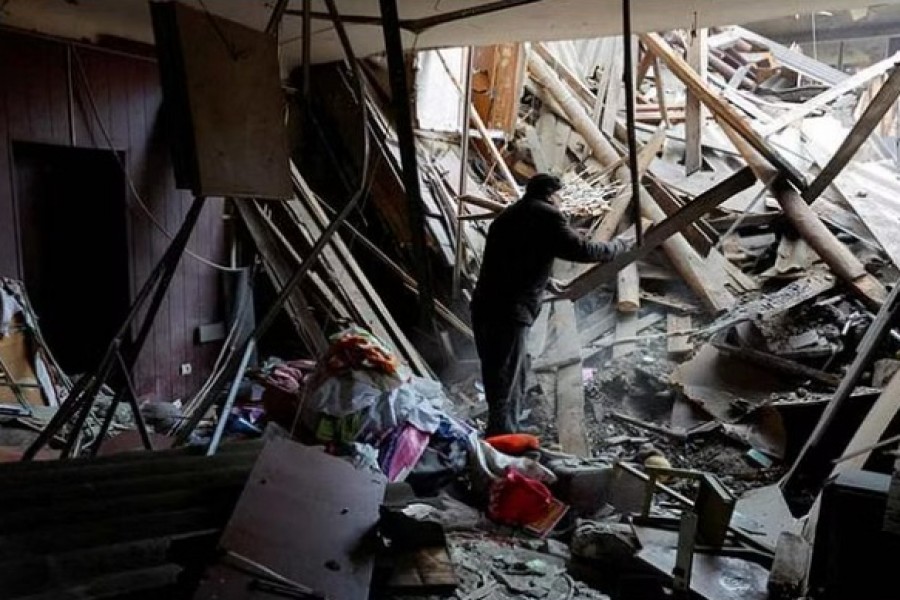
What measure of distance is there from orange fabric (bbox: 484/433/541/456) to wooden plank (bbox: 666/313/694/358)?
1.61 m

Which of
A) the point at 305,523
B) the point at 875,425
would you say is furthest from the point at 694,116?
the point at 305,523

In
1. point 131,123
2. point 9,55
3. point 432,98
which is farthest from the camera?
point 432,98

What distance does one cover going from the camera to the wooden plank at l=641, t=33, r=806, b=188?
196 inches

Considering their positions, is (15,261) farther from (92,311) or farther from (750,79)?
(750,79)

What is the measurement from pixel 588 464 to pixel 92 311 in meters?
3.56

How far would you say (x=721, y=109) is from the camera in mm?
5398

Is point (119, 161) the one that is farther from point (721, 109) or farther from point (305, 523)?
point (721, 109)

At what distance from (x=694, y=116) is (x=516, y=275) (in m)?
2.97

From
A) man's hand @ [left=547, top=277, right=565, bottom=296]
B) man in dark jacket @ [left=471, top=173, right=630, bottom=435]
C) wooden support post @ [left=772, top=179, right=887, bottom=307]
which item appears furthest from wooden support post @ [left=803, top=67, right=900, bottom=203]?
man's hand @ [left=547, top=277, right=565, bottom=296]

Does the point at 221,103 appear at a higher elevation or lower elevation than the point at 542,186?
higher

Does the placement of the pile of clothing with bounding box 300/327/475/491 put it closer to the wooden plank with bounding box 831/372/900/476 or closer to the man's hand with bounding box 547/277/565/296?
the man's hand with bounding box 547/277/565/296

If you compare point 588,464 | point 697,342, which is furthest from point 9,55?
point 697,342

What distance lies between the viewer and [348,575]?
5.53 ft

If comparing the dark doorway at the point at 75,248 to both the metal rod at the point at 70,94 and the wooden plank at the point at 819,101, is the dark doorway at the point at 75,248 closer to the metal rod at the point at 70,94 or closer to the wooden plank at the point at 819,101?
the metal rod at the point at 70,94
